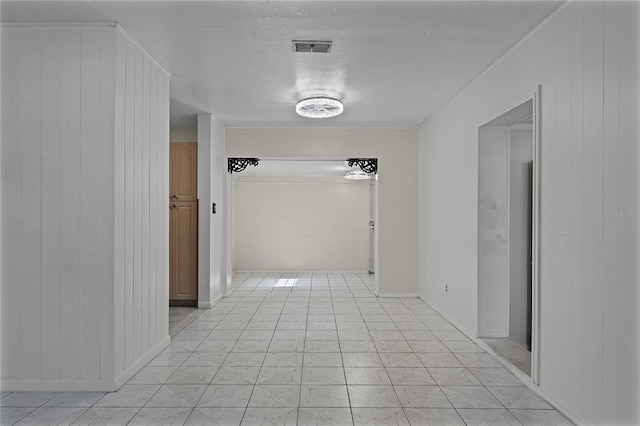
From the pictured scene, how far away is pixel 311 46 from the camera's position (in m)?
3.10

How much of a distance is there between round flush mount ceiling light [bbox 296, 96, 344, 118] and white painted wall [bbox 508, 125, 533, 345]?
183cm

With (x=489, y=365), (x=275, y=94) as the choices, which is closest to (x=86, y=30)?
(x=275, y=94)

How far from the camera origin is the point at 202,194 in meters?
5.31

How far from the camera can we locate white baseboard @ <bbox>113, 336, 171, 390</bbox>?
2767mm

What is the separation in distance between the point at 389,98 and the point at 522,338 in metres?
2.86

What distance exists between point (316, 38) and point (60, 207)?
2177 mm

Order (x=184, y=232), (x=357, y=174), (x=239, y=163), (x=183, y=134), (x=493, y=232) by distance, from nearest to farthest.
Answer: (x=493, y=232)
(x=184, y=232)
(x=183, y=134)
(x=239, y=163)
(x=357, y=174)

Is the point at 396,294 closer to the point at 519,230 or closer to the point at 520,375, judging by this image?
the point at 519,230

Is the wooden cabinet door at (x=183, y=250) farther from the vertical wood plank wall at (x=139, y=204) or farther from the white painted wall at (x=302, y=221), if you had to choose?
the white painted wall at (x=302, y=221)

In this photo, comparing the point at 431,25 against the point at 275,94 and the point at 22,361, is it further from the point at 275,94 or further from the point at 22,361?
the point at 22,361

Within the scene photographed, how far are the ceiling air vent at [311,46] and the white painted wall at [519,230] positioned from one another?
195 centimetres

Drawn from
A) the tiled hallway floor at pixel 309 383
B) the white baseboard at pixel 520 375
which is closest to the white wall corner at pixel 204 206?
the tiled hallway floor at pixel 309 383

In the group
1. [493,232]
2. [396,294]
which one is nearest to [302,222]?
[396,294]

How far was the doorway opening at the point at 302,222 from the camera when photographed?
9305mm
